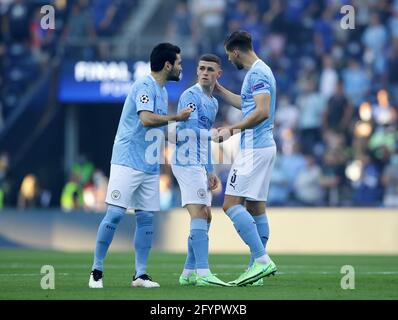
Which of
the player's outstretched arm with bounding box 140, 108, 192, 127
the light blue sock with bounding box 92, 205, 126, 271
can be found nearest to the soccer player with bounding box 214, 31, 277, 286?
the player's outstretched arm with bounding box 140, 108, 192, 127

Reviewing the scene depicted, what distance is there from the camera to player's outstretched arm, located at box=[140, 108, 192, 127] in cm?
1191

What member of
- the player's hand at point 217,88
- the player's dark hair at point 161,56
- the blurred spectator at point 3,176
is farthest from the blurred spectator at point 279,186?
the player's dark hair at point 161,56

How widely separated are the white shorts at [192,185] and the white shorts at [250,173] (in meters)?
0.27

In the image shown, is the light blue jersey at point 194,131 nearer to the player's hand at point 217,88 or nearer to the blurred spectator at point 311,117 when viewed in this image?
the player's hand at point 217,88

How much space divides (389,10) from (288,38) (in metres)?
2.42

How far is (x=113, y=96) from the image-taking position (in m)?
26.8

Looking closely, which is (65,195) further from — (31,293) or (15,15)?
(31,293)

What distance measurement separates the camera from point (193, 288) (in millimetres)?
11875

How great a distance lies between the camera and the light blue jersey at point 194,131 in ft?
41.0

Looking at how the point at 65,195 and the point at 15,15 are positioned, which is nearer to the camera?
the point at 65,195

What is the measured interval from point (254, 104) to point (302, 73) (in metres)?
13.9

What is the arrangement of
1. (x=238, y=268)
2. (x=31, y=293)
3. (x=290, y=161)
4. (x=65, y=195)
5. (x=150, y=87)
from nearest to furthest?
(x=31, y=293) < (x=150, y=87) < (x=238, y=268) < (x=290, y=161) < (x=65, y=195)

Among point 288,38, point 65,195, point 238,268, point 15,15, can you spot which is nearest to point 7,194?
point 65,195

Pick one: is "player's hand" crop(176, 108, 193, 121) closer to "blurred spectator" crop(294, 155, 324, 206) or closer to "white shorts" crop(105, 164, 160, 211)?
"white shorts" crop(105, 164, 160, 211)
